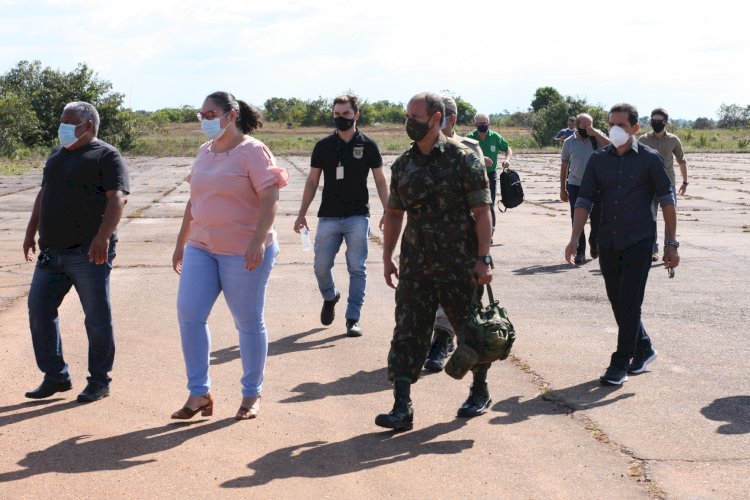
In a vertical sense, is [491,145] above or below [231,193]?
above

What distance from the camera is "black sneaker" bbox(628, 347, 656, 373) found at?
281 inches

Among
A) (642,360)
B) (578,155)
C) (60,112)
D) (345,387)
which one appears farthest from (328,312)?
(60,112)

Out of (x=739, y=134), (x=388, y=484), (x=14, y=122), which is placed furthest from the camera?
(x=739, y=134)

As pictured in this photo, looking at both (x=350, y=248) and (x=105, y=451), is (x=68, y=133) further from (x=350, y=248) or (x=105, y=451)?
(x=350, y=248)

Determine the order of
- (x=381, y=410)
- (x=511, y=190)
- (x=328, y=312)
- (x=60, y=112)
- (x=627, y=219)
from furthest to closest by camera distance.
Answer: (x=60, y=112)
(x=511, y=190)
(x=328, y=312)
(x=627, y=219)
(x=381, y=410)

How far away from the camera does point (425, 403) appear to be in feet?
20.8

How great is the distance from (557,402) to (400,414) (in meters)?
1.18

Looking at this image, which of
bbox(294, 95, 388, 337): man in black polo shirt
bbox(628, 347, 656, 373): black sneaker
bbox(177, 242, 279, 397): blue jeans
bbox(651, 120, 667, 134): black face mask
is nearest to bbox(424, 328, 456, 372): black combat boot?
bbox(294, 95, 388, 337): man in black polo shirt

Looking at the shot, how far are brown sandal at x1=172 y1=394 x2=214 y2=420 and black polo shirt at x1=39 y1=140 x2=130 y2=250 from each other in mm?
1280

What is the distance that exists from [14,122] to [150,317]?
47.2 metres

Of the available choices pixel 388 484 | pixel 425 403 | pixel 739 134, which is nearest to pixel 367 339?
pixel 425 403

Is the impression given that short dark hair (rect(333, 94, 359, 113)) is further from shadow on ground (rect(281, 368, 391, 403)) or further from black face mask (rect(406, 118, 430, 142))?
black face mask (rect(406, 118, 430, 142))

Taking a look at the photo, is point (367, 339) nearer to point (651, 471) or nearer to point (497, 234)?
point (651, 471)

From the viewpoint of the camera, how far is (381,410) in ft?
20.3
